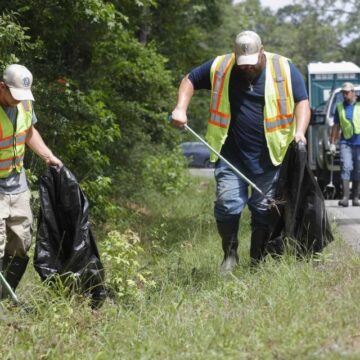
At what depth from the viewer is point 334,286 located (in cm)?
512

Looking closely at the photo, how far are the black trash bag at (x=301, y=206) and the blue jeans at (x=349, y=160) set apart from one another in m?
6.11

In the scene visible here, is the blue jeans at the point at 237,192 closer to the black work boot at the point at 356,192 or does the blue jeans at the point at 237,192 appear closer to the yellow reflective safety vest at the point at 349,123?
the yellow reflective safety vest at the point at 349,123

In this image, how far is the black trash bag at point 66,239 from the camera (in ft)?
18.7

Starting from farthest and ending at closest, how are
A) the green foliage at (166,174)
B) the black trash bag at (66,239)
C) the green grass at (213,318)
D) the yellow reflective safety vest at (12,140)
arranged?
the green foliage at (166,174), the black trash bag at (66,239), the yellow reflective safety vest at (12,140), the green grass at (213,318)

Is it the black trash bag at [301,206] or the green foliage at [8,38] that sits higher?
the green foliage at [8,38]

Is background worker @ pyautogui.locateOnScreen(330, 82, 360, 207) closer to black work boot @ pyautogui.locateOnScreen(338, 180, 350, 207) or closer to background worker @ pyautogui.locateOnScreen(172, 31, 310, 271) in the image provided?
black work boot @ pyautogui.locateOnScreen(338, 180, 350, 207)

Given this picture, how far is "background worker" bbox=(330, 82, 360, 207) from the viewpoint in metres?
12.0

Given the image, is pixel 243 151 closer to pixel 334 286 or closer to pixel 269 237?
pixel 269 237

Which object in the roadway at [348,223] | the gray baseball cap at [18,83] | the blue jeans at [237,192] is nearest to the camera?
the gray baseball cap at [18,83]

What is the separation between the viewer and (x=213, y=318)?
479cm

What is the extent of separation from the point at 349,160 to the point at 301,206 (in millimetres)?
6247

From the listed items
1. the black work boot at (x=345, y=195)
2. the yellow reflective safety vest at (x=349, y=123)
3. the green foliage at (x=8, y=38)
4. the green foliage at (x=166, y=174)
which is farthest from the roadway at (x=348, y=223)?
the green foliage at (x=166, y=174)

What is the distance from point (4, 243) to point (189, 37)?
12.9m

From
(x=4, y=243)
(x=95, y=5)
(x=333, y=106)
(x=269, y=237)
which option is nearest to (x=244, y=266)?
(x=269, y=237)
